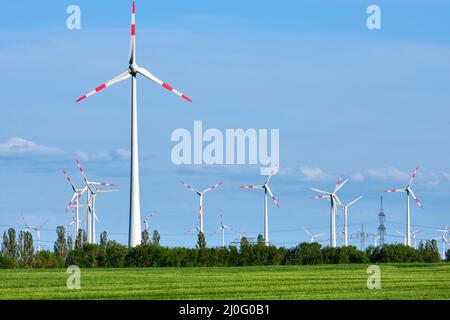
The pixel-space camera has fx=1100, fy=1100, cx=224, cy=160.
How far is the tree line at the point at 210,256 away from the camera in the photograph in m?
81.8

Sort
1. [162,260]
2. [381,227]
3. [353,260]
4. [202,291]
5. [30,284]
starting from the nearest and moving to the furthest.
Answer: [202,291] < [30,284] < [162,260] < [353,260] < [381,227]

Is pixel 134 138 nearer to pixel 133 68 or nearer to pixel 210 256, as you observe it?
pixel 133 68

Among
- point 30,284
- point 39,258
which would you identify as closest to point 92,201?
point 39,258

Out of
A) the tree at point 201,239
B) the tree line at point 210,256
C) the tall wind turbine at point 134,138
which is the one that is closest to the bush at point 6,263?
the tree line at point 210,256

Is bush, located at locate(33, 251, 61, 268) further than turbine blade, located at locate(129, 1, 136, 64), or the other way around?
bush, located at locate(33, 251, 61, 268)

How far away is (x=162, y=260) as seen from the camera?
3297 inches

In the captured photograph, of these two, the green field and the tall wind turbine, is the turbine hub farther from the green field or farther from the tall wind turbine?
the green field

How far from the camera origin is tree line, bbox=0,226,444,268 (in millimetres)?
81812

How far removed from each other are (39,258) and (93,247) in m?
11.7

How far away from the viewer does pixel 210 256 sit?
87688 mm

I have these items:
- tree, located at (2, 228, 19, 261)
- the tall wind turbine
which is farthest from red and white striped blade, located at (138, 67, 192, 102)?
tree, located at (2, 228, 19, 261)

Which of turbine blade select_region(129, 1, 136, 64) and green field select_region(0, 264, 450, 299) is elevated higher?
turbine blade select_region(129, 1, 136, 64)

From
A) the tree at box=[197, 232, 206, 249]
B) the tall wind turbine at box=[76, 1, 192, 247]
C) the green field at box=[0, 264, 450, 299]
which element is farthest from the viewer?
the tree at box=[197, 232, 206, 249]

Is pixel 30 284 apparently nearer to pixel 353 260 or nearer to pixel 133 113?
pixel 133 113
